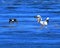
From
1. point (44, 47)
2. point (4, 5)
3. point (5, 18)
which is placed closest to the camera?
point (44, 47)

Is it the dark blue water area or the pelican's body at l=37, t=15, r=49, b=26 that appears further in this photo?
the pelican's body at l=37, t=15, r=49, b=26

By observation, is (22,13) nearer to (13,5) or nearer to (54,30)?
(13,5)

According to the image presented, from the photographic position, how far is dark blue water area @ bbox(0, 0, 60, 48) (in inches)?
104

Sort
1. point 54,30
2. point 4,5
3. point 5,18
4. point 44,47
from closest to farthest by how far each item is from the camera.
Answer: point 44,47 < point 54,30 < point 5,18 < point 4,5

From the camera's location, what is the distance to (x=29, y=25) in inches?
112

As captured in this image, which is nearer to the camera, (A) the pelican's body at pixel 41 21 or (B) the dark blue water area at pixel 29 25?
(B) the dark blue water area at pixel 29 25

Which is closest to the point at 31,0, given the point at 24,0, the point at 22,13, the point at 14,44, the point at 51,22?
the point at 24,0

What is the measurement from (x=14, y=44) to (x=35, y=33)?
0.25 metres

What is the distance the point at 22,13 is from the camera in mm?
3043

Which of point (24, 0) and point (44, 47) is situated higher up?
point (24, 0)

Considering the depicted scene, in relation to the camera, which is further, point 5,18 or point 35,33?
point 5,18

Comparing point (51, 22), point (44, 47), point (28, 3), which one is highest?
point (28, 3)

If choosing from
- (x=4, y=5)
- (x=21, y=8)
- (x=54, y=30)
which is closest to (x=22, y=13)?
(x=21, y=8)

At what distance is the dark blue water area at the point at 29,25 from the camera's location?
264 cm
